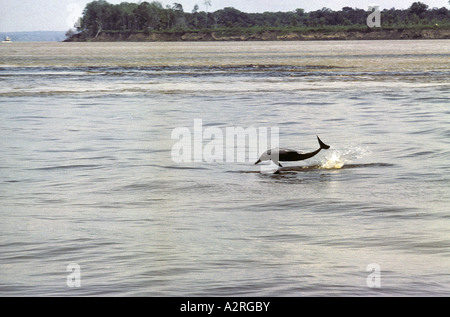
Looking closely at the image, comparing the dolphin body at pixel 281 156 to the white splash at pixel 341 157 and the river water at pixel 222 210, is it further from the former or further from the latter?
the white splash at pixel 341 157

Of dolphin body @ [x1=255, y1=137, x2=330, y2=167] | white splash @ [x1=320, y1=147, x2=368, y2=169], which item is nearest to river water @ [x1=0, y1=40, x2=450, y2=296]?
white splash @ [x1=320, y1=147, x2=368, y2=169]

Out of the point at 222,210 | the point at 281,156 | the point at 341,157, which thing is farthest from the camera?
the point at 341,157

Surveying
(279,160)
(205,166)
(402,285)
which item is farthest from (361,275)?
(205,166)

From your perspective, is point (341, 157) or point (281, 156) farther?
point (341, 157)

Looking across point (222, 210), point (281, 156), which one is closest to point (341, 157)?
point (281, 156)

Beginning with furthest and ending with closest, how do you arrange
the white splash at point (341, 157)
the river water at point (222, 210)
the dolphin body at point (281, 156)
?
the white splash at point (341, 157) → the dolphin body at point (281, 156) → the river water at point (222, 210)

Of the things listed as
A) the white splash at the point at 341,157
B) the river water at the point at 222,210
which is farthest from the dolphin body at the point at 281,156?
the white splash at the point at 341,157

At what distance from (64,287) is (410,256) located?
3.74 m

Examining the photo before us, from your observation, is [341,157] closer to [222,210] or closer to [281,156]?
[281,156]

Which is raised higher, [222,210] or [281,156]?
[281,156]

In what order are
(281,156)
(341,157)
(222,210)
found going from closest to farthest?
(222,210) < (281,156) < (341,157)

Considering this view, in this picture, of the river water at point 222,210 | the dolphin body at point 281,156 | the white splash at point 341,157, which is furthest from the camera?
the white splash at point 341,157

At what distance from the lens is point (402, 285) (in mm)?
7434

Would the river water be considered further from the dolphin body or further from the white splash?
the dolphin body
